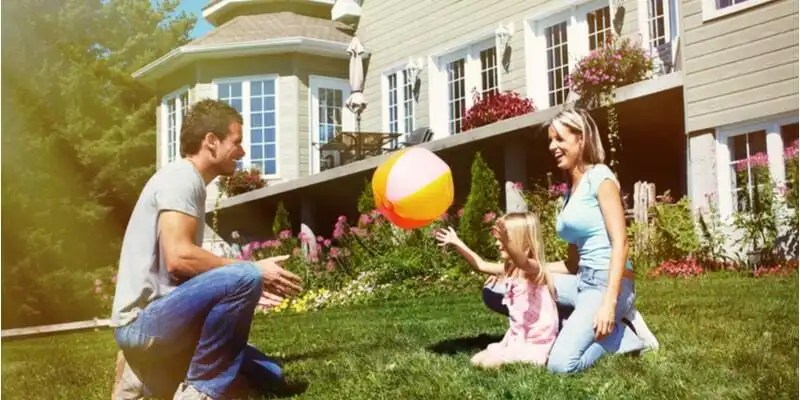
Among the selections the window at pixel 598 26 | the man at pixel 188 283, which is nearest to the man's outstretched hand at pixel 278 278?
the man at pixel 188 283

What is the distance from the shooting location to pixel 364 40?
548 centimetres

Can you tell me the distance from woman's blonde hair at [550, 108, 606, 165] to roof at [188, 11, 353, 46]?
4.48 ft

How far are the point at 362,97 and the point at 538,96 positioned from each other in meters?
1.36

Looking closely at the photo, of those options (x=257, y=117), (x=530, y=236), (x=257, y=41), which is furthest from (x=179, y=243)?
(x=257, y=41)

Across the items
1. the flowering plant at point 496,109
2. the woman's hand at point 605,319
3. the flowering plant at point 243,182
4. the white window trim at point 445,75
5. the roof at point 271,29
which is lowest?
the woman's hand at point 605,319

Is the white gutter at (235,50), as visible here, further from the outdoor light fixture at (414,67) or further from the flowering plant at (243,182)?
the outdoor light fixture at (414,67)

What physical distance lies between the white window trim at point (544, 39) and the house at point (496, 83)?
0.01 meters

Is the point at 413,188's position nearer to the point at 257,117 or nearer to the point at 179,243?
the point at 179,243

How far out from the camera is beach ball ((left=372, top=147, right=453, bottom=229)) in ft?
6.92

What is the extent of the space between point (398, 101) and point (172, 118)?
2.35 metres

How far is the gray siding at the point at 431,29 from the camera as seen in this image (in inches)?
192

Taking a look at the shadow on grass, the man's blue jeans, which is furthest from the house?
the shadow on grass

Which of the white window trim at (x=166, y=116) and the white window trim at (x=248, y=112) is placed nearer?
the white window trim at (x=166, y=116)

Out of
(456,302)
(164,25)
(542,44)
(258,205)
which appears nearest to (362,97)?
(258,205)
